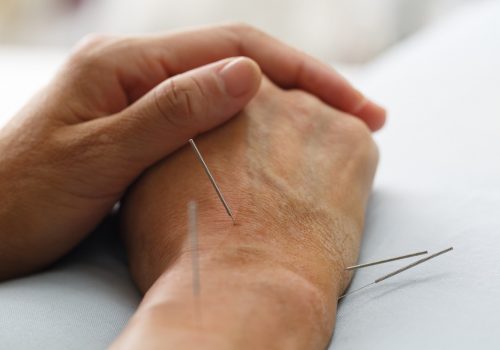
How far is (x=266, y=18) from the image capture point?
3350 millimetres

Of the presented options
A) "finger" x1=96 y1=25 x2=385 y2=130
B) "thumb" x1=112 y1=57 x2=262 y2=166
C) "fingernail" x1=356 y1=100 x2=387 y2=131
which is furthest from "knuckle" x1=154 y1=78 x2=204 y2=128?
"fingernail" x1=356 y1=100 x2=387 y2=131

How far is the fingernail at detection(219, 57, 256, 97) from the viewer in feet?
3.31

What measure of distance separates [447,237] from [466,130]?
0.50 m

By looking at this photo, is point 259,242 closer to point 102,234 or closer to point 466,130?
point 102,234

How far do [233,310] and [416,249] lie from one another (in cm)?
39

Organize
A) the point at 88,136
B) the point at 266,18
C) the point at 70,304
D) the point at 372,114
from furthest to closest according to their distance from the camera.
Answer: the point at 266,18 < the point at 372,114 < the point at 88,136 < the point at 70,304

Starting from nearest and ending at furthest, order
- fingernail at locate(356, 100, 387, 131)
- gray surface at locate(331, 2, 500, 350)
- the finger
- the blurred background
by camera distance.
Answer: gray surface at locate(331, 2, 500, 350)
the finger
fingernail at locate(356, 100, 387, 131)
the blurred background

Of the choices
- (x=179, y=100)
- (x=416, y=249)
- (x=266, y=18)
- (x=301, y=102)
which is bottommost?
(x=266, y=18)

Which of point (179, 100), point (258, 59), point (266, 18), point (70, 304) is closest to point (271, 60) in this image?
Answer: point (258, 59)

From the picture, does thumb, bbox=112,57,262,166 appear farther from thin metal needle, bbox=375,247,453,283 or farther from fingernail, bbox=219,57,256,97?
thin metal needle, bbox=375,247,453,283

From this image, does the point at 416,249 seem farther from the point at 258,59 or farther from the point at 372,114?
the point at 258,59

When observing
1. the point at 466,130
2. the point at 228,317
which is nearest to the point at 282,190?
the point at 228,317

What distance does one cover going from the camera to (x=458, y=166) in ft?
4.11

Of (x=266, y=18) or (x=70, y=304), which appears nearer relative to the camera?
(x=70, y=304)
